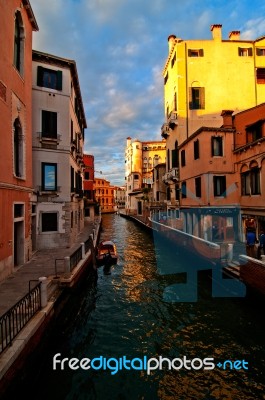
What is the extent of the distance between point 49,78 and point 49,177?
706 centimetres

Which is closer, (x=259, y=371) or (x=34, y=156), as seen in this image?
(x=259, y=371)

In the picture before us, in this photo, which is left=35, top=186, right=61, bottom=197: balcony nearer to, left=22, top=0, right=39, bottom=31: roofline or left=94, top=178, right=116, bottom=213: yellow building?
left=22, top=0, right=39, bottom=31: roofline

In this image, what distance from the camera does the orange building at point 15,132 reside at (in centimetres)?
1167

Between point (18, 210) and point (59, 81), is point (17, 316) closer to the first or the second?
point (18, 210)

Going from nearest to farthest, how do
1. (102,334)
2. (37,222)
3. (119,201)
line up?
(102,334), (37,222), (119,201)

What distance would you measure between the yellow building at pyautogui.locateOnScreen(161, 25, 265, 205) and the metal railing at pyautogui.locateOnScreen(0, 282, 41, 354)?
69.3 feet

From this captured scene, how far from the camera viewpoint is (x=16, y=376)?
5.88 meters

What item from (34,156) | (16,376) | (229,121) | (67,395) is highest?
(229,121)

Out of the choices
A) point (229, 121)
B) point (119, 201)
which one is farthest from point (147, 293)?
point (119, 201)

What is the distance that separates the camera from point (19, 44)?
14.5 meters

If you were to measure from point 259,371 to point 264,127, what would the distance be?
14840 millimetres

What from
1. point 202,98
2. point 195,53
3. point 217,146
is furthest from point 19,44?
point 195,53

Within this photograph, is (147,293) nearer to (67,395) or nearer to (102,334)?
(102,334)

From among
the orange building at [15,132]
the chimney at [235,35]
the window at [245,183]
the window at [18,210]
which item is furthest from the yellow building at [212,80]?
the window at [18,210]
